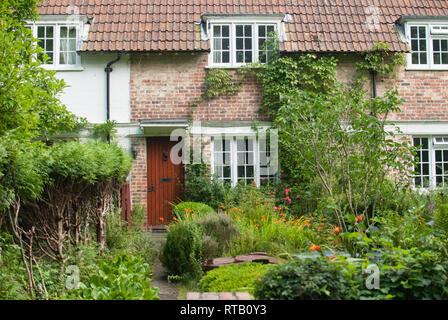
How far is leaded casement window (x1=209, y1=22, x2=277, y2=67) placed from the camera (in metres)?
12.8

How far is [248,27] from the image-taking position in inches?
506

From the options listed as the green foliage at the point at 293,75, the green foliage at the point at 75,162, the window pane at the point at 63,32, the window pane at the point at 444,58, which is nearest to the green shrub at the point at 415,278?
the green foliage at the point at 75,162

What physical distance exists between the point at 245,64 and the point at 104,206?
21.3 ft

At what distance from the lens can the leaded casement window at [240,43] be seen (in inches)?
502

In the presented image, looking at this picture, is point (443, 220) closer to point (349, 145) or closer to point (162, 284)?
point (349, 145)

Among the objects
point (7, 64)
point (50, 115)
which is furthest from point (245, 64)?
point (7, 64)

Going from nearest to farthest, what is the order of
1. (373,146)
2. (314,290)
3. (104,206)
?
1. (314,290)
2. (373,146)
3. (104,206)

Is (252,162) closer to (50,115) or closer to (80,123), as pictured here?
(80,123)

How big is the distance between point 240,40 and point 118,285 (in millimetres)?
9498

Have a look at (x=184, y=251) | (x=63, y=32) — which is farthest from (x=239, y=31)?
(x=184, y=251)

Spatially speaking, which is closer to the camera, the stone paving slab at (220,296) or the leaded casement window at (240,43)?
the stone paving slab at (220,296)

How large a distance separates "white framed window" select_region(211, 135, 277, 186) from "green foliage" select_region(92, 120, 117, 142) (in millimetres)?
2757

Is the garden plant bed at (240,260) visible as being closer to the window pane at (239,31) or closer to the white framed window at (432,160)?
the window pane at (239,31)

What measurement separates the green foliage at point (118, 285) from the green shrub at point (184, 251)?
2.59 feet
